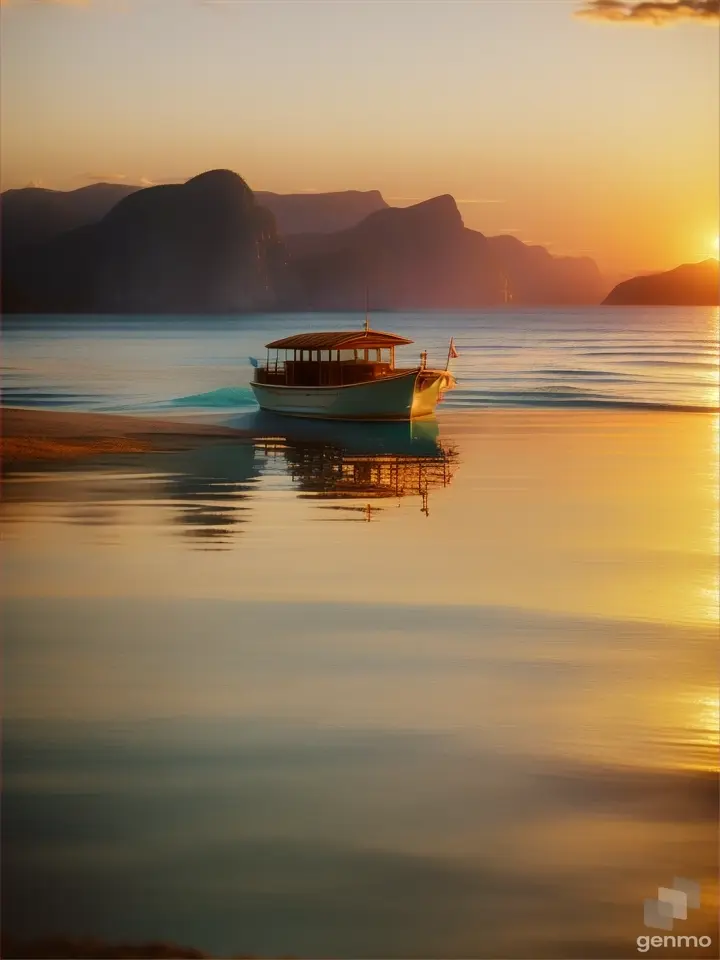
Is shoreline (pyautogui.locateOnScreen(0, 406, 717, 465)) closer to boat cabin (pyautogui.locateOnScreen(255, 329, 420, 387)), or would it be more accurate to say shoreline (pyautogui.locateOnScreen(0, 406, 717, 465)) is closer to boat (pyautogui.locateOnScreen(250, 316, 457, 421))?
boat (pyautogui.locateOnScreen(250, 316, 457, 421))

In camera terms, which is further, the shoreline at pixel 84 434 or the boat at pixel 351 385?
the boat at pixel 351 385

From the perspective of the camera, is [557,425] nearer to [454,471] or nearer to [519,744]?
[454,471]

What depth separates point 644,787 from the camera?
26.6 feet

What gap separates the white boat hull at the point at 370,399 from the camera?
3656 cm

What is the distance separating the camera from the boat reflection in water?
2224 cm

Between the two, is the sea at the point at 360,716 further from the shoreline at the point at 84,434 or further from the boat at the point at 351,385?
the boat at the point at 351,385

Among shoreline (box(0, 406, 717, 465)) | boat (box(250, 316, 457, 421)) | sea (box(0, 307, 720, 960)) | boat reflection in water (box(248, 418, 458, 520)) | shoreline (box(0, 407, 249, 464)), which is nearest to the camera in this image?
sea (box(0, 307, 720, 960))

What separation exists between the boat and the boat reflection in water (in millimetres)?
434

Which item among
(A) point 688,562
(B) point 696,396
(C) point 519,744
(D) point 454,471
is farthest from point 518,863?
(B) point 696,396

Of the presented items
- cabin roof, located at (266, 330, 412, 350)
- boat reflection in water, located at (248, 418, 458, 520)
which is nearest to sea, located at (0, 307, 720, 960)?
boat reflection in water, located at (248, 418, 458, 520)

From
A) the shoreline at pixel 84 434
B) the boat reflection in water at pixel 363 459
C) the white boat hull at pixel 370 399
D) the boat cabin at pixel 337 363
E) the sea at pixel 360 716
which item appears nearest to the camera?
the sea at pixel 360 716

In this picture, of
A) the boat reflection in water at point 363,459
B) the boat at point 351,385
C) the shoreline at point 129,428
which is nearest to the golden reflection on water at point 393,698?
the boat reflection in water at point 363,459

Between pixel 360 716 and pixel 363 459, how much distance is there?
60.2 feet

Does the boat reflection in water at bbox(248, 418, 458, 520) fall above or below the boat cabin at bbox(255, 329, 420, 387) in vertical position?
below
